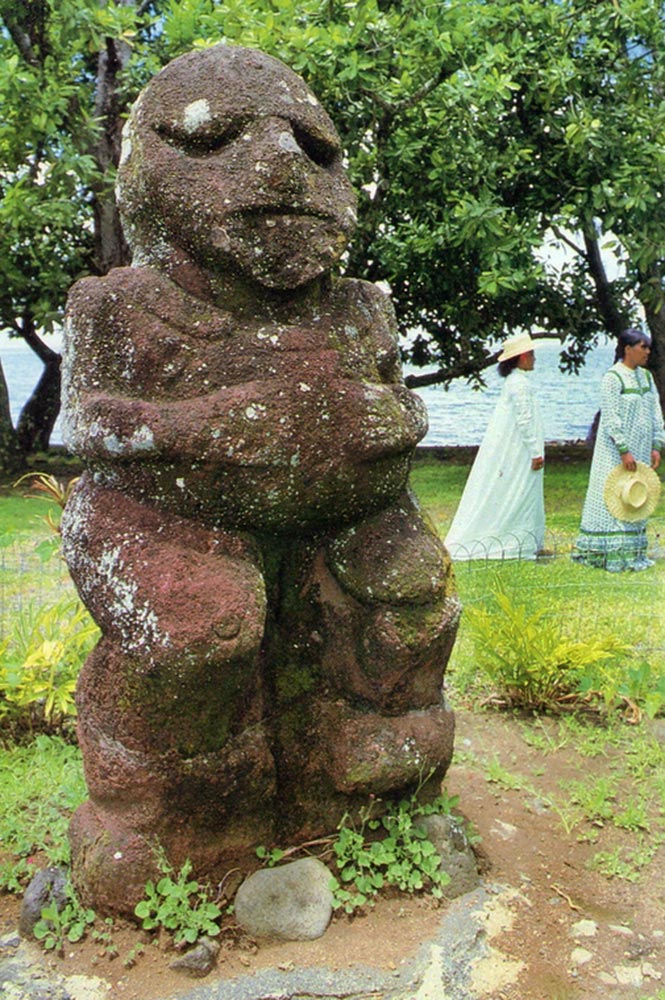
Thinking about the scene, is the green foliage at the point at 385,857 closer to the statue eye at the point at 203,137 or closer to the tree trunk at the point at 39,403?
the statue eye at the point at 203,137

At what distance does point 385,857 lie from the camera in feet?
10.5

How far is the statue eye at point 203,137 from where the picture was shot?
9.56 feet

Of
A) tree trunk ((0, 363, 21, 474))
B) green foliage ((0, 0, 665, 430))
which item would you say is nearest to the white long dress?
green foliage ((0, 0, 665, 430))

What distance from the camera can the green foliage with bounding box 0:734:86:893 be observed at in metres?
3.42

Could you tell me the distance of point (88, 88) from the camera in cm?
1094

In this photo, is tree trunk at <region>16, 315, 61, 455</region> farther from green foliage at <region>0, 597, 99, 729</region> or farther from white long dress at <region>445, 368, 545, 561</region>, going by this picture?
green foliage at <region>0, 597, 99, 729</region>

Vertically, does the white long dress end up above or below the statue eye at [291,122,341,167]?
below

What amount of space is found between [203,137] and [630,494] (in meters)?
5.71

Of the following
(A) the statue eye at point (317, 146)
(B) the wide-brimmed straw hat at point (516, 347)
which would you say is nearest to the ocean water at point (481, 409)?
(B) the wide-brimmed straw hat at point (516, 347)

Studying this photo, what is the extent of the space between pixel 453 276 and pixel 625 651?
23.2 ft

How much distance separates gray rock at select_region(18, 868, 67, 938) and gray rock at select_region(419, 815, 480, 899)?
113 centimetres

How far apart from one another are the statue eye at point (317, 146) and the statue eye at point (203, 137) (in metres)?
0.18

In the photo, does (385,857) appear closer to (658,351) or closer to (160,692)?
(160,692)

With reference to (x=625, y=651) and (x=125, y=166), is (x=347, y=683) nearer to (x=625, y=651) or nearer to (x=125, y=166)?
(x=125, y=166)
